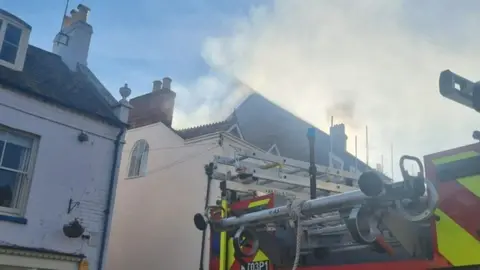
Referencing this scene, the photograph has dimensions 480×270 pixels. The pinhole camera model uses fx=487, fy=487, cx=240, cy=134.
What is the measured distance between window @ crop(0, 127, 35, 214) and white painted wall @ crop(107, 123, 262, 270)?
558 centimetres

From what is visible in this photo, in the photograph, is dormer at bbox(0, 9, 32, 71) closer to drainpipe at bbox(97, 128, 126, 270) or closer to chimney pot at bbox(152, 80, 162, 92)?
drainpipe at bbox(97, 128, 126, 270)

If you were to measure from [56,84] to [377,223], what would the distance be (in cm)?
838

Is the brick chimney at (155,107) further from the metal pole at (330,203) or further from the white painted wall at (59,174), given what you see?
the metal pole at (330,203)

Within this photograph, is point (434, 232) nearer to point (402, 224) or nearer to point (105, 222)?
point (402, 224)

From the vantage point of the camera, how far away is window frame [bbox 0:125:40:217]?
8.18 m

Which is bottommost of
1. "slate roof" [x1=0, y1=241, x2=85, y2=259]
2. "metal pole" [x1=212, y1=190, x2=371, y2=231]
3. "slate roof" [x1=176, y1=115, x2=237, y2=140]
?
"slate roof" [x1=0, y1=241, x2=85, y2=259]

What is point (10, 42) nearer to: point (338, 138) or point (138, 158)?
point (138, 158)

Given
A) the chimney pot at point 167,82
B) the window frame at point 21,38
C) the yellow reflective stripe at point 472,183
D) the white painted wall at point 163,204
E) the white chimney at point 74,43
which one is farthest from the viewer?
the chimney pot at point 167,82

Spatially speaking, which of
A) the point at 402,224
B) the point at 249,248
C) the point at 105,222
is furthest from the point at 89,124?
the point at 402,224

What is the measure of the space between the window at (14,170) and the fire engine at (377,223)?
4.82 meters

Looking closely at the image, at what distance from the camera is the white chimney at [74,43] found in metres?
11.7

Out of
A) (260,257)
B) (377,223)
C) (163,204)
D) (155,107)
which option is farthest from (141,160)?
(377,223)

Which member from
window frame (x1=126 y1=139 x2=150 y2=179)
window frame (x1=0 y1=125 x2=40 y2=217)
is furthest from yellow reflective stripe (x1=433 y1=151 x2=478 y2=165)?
window frame (x1=126 y1=139 x2=150 y2=179)

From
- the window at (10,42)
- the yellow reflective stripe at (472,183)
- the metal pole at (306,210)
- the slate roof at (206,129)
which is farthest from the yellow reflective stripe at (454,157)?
the slate roof at (206,129)
